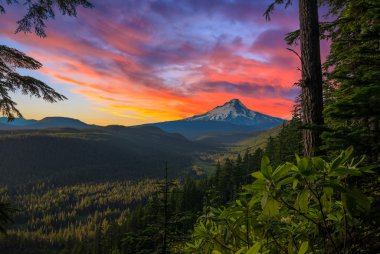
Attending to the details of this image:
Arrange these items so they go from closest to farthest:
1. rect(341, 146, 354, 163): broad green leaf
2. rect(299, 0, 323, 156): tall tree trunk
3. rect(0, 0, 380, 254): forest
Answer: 1. rect(341, 146, 354, 163): broad green leaf
2. rect(0, 0, 380, 254): forest
3. rect(299, 0, 323, 156): tall tree trunk

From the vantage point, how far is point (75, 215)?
7849 inches

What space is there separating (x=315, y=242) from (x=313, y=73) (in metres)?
4.82

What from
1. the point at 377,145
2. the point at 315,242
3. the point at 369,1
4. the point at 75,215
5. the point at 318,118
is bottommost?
the point at 75,215

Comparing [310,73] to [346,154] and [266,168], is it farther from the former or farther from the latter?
[266,168]

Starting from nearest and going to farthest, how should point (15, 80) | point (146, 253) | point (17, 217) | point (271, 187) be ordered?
point (271, 187), point (15, 80), point (146, 253), point (17, 217)

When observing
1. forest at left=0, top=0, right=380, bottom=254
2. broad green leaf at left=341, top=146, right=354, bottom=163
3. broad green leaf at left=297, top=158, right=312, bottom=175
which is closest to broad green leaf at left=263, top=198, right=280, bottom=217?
forest at left=0, top=0, right=380, bottom=254

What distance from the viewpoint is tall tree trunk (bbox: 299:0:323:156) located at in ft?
20.7

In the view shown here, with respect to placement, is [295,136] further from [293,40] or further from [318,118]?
[318,118]

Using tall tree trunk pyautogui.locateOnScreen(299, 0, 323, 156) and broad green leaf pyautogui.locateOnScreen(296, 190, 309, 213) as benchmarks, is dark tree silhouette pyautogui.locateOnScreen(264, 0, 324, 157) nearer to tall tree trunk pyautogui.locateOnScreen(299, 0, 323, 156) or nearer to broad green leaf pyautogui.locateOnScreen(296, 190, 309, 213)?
tall tree trunk pyautogui.locateOnScreen(299, 0, 323, 156)

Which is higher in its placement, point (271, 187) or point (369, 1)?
point (369, 1)

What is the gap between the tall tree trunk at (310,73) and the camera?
6.31 metres

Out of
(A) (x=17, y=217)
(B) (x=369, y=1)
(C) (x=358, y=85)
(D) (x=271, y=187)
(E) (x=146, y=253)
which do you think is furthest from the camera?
(A) (x=17, y=217)

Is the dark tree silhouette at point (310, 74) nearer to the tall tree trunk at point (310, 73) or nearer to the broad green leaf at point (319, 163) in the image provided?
the tall tree trunk at point (310, 73)

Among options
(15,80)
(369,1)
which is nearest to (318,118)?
(369,1)
